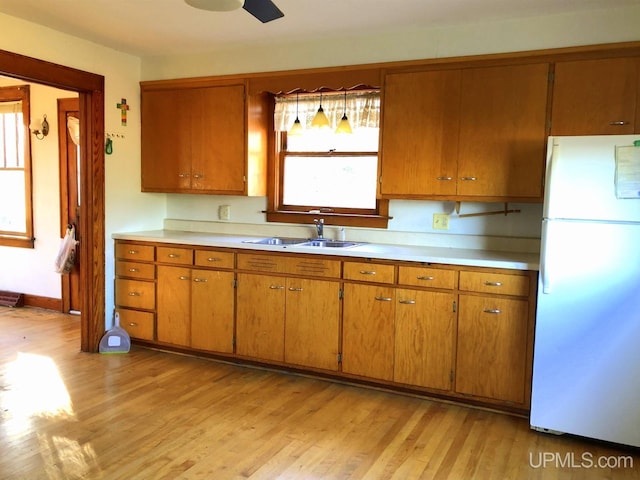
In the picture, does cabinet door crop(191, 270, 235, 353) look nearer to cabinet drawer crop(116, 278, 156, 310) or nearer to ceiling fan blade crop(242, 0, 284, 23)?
cabinet drawer crop(116, 278, 156, 310)

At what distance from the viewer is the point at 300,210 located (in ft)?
14.0

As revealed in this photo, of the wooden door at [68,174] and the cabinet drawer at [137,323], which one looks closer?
the cabinet drawer at [137,323]

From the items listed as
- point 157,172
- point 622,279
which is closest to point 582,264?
point 622,279

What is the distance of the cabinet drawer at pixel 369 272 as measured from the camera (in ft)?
10.9

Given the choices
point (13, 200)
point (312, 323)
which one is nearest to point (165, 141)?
point (312, 323)

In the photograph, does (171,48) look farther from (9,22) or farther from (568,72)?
(568,72)

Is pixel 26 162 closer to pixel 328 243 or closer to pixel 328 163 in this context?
pixel 328 163

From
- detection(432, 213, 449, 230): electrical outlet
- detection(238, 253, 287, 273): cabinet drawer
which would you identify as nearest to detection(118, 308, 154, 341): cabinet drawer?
detection(238, 253, 287, 273): cabinet drawer

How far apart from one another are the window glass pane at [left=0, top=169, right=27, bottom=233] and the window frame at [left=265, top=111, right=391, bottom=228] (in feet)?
9.15

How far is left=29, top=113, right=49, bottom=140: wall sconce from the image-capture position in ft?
16.8

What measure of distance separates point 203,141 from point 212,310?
1.31 m

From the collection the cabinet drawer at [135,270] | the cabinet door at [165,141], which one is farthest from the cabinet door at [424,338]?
the cabinet door at [165,141]

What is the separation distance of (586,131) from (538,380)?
55.2 inches

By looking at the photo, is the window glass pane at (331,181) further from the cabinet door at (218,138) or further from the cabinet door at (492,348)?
the cabinet door at (492,348)
